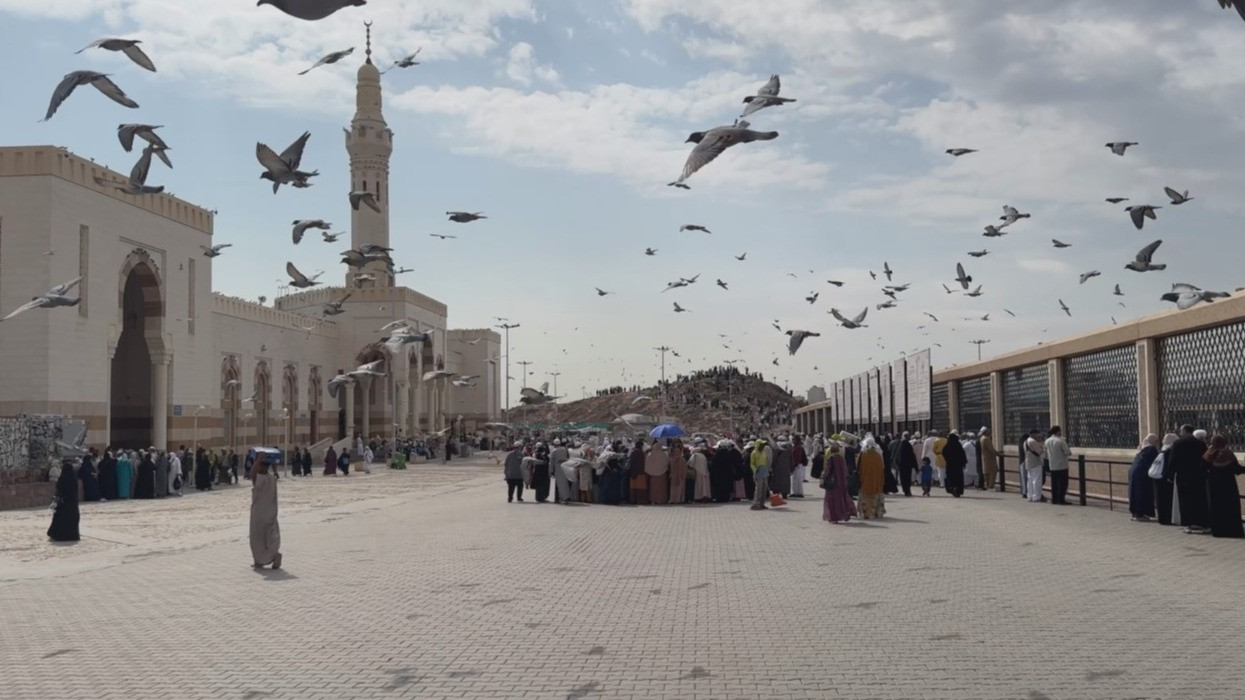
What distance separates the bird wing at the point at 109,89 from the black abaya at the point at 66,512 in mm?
7322

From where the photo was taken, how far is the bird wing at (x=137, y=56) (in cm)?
945

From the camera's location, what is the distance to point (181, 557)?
13.3 metres


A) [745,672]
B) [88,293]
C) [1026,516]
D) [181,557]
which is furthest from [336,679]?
[88,293]

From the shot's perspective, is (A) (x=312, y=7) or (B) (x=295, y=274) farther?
(B) (x=295, y=274)

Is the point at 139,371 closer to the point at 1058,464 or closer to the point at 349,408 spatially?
the point at 349,408

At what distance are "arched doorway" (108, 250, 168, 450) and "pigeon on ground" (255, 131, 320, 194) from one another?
24761 mm

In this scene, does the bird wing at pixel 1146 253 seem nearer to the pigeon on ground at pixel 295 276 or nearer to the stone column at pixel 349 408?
the pigeon on ground at pixel 295 276

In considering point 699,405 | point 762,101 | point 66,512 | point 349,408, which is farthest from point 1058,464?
point 699,405

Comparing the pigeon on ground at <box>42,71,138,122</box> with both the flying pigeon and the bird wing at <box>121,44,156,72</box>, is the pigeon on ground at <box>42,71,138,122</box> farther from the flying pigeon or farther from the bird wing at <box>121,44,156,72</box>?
the flying pigeon

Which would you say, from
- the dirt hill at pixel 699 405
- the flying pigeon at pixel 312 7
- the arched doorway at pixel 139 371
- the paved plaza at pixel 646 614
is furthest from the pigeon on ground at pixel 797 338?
the dirt hill at pixel 699 405

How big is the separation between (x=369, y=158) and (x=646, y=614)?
165 ft

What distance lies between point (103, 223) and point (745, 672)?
2901 cm

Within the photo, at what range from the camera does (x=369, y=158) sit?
183ft

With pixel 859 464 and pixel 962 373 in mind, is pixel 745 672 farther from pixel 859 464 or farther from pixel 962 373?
pixel 962 373
